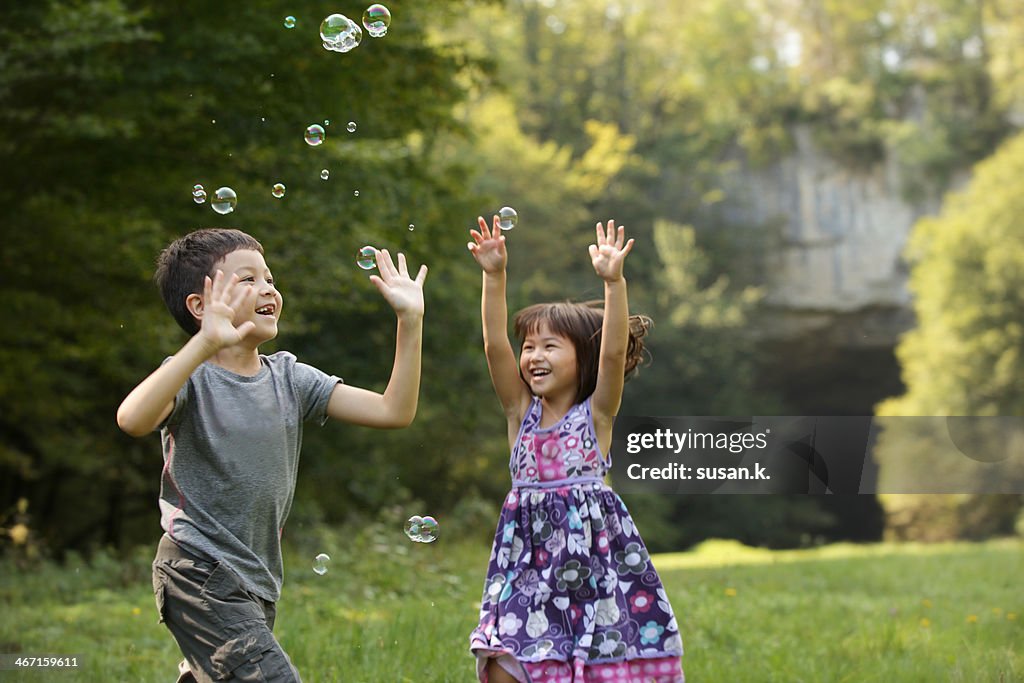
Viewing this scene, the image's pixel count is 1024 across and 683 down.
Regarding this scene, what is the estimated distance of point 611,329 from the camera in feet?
11.0

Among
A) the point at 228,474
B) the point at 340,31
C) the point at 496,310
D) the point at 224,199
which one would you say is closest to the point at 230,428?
the point at 228,474

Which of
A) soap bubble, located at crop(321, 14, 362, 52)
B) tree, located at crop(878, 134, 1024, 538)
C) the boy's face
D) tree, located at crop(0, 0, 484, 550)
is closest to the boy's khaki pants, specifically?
the boy's face

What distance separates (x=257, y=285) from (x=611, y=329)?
99 centimetres

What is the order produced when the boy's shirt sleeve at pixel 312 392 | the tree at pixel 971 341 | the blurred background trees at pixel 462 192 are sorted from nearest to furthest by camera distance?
the boy's shirt sleeve at pixel 312 392, the blurred background trees at pixel 462 192, the tree at pixel 971 341

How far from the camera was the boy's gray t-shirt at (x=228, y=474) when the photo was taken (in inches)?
110

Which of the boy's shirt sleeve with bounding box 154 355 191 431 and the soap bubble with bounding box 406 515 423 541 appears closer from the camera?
the boy's shirt sleeve with bounding box 154 355 191 431

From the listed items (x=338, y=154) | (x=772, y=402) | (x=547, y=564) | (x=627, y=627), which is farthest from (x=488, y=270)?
(x=772, y=402)

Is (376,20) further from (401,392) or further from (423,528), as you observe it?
(401,392)

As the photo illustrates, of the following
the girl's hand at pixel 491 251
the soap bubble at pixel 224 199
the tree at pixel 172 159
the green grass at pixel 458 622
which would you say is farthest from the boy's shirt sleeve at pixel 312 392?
the tree at pixel 172 159

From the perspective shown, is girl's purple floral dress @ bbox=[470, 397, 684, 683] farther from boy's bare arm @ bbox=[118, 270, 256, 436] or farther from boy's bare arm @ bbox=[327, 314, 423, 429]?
boy's bare arm @ bbox=[118, 270, 256, 436]

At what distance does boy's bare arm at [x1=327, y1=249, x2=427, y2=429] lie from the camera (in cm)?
291

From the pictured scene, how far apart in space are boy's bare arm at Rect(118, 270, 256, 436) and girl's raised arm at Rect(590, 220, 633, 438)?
3.38 ft

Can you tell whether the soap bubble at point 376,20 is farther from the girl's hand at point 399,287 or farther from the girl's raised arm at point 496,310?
the girl's hand at point 399,287

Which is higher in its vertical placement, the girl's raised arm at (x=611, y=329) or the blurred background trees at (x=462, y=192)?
the blurred background trees at (x=462, y=192)
